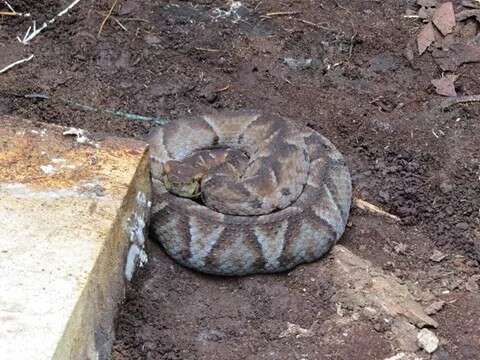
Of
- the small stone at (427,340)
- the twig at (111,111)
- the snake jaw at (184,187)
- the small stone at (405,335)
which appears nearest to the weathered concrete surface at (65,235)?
the snake jaw at (184,187)

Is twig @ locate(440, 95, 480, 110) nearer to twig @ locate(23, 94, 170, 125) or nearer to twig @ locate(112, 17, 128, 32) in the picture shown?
twig @ locate(23, 94, 170, 125)

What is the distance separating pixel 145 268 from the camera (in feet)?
15.0

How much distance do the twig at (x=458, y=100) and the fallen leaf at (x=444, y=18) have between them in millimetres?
688

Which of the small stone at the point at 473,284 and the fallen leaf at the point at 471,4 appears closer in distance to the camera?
the small stone at the point at 473,284

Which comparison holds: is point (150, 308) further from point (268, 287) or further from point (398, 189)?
point (398, 189)

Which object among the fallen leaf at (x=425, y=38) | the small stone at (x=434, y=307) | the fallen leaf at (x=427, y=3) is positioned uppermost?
the fallen leaf at (x=427, y=3)

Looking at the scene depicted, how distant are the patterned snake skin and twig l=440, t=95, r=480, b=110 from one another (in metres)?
0.98

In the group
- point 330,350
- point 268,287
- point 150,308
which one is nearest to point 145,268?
point 150,308

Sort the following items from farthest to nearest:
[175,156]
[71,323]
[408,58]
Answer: [408,58], [175,156], [71,323]

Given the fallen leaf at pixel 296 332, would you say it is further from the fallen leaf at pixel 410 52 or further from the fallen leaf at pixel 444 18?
the fallen leaf at pixel 444 18

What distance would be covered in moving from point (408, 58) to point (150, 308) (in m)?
Answer: 2.91

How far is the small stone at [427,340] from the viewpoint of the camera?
4172 mm

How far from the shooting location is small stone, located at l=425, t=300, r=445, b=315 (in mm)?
4418

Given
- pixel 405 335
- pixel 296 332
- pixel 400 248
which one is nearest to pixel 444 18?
pixel 400 248
